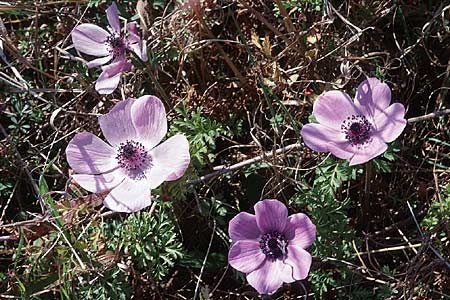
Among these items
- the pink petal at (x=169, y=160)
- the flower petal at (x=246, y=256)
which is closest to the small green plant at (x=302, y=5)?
the pink petal at (x=169, y=160)

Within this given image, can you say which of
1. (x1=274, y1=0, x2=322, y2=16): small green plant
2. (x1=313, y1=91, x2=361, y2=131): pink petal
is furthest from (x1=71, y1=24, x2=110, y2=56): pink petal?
(x1=313, y1=91, x2=361, y2=131): pink petal

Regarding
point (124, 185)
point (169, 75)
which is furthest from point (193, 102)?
point (124, 185)

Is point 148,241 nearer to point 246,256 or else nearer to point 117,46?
point 246,256

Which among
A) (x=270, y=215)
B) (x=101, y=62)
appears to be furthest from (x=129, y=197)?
(x=101, y=62)

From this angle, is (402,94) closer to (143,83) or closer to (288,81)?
(288,81)

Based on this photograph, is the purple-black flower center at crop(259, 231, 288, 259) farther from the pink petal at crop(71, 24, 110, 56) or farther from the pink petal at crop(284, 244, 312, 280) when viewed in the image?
the pink petal at crop(71, 24, 110, 56)

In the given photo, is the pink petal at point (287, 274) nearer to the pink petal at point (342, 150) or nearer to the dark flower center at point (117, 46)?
the pink petal at point (342, 150)
